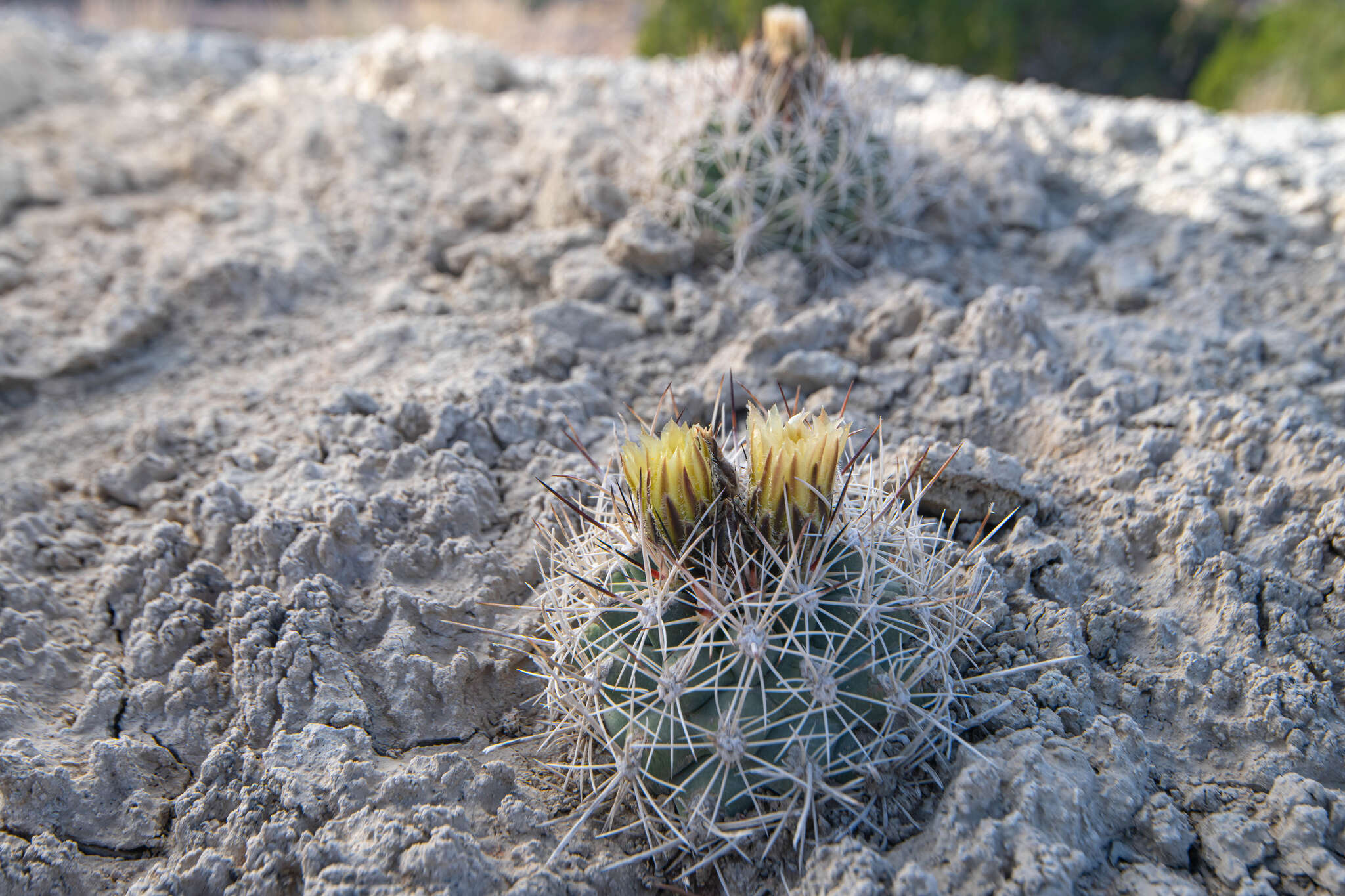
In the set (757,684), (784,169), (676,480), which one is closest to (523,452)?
(676,480)

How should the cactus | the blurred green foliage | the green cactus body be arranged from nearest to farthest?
the green cactus body < the cactus < the blurred green foliage

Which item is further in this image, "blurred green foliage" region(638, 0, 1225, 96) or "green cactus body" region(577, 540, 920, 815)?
"blurred green foliage" region(638, 0, 1225, 96)

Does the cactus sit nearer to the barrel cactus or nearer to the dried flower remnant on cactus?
the dried flower remnant on cactus

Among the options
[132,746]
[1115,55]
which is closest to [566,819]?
[132,746]

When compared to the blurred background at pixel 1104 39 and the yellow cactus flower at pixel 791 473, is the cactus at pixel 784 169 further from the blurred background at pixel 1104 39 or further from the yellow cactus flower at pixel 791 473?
the blurred background at pixel 1104 39

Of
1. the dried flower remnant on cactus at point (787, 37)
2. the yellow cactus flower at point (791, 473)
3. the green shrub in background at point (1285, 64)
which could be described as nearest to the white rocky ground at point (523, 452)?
the dried flower remnant on cactus at point (787, 37)

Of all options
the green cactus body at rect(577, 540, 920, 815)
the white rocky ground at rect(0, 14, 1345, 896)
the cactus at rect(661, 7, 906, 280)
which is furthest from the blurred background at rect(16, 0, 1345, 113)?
the green cactus body at rect(577, 540, 920, 815)

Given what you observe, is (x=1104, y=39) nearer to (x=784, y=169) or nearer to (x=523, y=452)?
(x=784, y=169)

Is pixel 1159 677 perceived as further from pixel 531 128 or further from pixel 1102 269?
pixel 531 128
